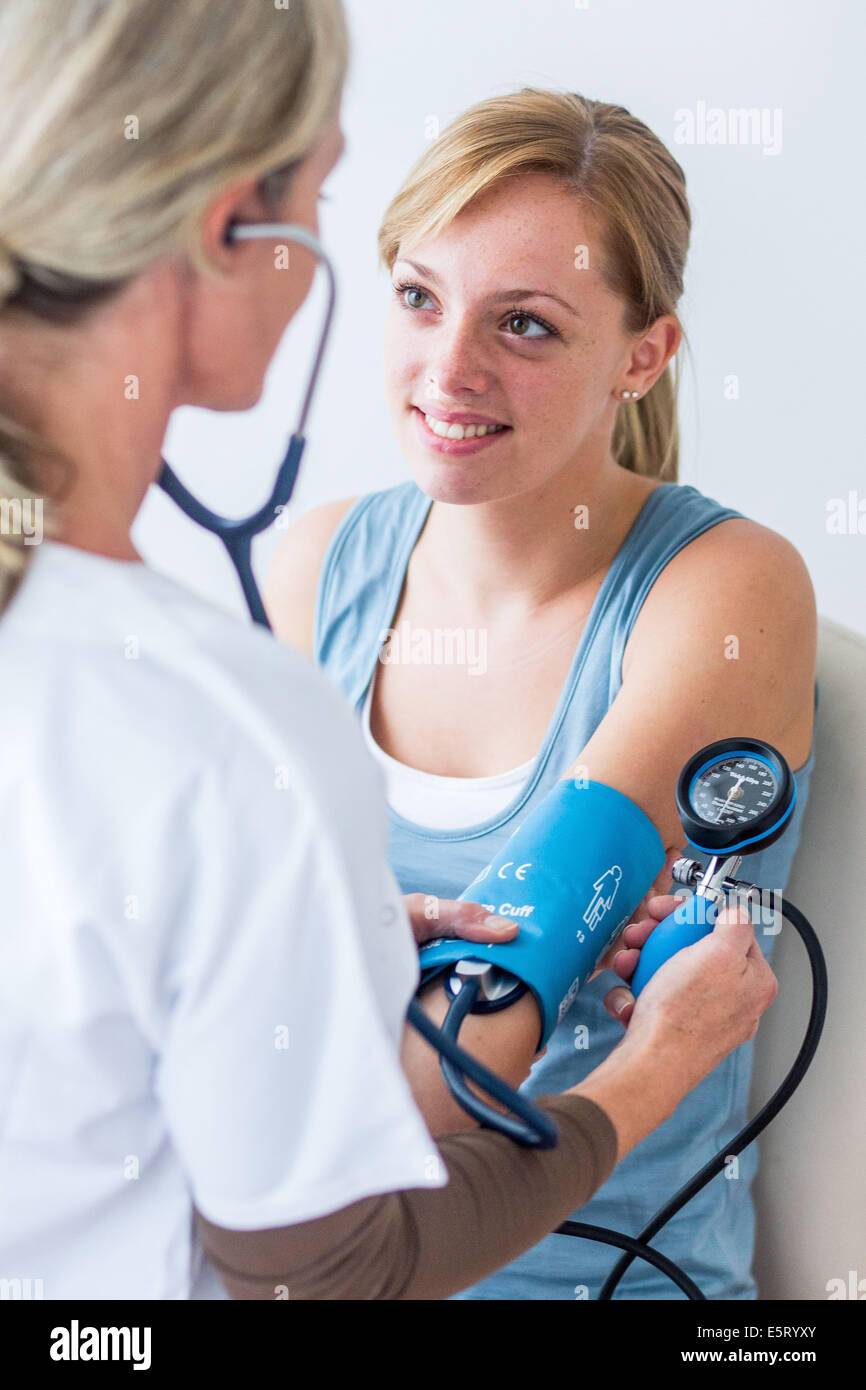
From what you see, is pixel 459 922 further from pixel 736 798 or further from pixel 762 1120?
pixel 762 1120

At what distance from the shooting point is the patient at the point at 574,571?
1.19m

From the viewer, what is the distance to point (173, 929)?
22.3 inches

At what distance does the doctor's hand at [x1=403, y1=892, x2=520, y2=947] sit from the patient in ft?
0.59

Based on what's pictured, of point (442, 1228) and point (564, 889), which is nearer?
point (442, 1228)

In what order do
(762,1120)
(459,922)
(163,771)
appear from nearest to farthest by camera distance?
(163,771) → (459,922) → (762,1120)

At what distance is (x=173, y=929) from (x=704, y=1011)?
0.50 m

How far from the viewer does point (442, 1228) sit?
70 centimetres

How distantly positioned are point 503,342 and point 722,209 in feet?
2.31

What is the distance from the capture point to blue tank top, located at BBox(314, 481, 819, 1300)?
3.94 feet
